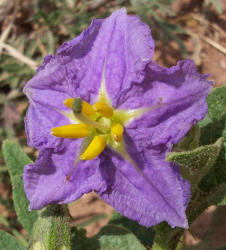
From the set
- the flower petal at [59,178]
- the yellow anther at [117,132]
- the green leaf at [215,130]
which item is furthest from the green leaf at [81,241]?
the yellow anther at [117,132]

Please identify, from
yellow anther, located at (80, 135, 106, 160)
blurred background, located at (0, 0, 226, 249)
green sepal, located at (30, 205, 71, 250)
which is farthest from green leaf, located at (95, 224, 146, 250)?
blurred background, located at (0, 0, 226, 249)

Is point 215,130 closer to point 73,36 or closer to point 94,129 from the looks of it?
point 94,129

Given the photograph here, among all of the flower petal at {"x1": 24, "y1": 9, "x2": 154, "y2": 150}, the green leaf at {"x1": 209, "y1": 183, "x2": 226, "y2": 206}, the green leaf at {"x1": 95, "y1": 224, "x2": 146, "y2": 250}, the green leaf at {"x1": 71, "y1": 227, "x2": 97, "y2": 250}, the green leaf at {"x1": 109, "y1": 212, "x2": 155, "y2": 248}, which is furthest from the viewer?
the green leaf at {"x1": 109, "y1": 212, "x2": 155, "y2": 248}

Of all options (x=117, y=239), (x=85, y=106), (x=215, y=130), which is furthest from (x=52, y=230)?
(x=215, y=130)

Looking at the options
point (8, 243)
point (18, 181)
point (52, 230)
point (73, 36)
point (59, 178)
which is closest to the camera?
point (59, 178)

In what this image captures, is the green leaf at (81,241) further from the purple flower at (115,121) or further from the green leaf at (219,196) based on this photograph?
the green leaf at (219,196)

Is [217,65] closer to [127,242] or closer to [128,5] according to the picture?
[128,5]

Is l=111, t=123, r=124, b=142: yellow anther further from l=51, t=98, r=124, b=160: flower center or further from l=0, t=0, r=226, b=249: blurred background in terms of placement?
l=0, t=0, r=226, b=249: blurred background
